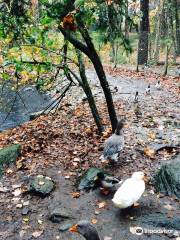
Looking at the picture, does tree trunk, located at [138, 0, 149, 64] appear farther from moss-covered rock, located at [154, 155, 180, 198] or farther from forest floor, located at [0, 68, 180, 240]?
moss-covered rock, located at [154, 155, 180, 198]

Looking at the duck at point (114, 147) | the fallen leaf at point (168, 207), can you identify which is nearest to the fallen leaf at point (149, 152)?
the duck at point (114, 147)

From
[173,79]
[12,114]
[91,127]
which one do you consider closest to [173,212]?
[91,127]

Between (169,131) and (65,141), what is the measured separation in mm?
3081

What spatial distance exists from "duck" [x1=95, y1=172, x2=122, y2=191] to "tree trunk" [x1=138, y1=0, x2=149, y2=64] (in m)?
20.7

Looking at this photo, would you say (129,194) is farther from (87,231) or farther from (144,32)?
(144,32)

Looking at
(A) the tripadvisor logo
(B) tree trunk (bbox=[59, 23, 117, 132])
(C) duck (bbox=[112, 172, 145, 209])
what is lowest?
(A) the tripadvisor logo

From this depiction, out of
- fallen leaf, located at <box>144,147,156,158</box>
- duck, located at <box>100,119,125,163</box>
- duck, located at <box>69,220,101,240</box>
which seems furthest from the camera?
fallen leaf, located at <box>144,147,156,158</box>

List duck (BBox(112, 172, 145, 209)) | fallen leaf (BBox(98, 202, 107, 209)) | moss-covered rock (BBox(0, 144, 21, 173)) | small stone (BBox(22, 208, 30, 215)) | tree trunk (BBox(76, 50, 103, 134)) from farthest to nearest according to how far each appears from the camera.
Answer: tree trunk (BBox(76, 50, 103, 134))
moss-covered rock (BBox(0, 144, 21, 173))
small stone (BBox(22, 208, 30, 215))
fallen leaf (BBox(98, 202, 107, 209))
duck (BBox(112, 172, 145, 209))

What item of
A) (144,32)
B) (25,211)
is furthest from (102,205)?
(144,32)

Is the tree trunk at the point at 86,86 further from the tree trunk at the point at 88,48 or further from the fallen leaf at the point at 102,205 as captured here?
the fallen leaf at the point at 102,205

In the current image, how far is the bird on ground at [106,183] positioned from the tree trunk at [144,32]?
20710 mm

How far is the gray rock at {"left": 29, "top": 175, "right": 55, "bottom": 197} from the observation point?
851 cm

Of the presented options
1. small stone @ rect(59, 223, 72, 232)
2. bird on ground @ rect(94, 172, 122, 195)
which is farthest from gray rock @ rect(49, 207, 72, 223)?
bird on ground @ rect(94, 172, 122, 195)

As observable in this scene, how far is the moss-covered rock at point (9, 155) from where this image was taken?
1009 cm
